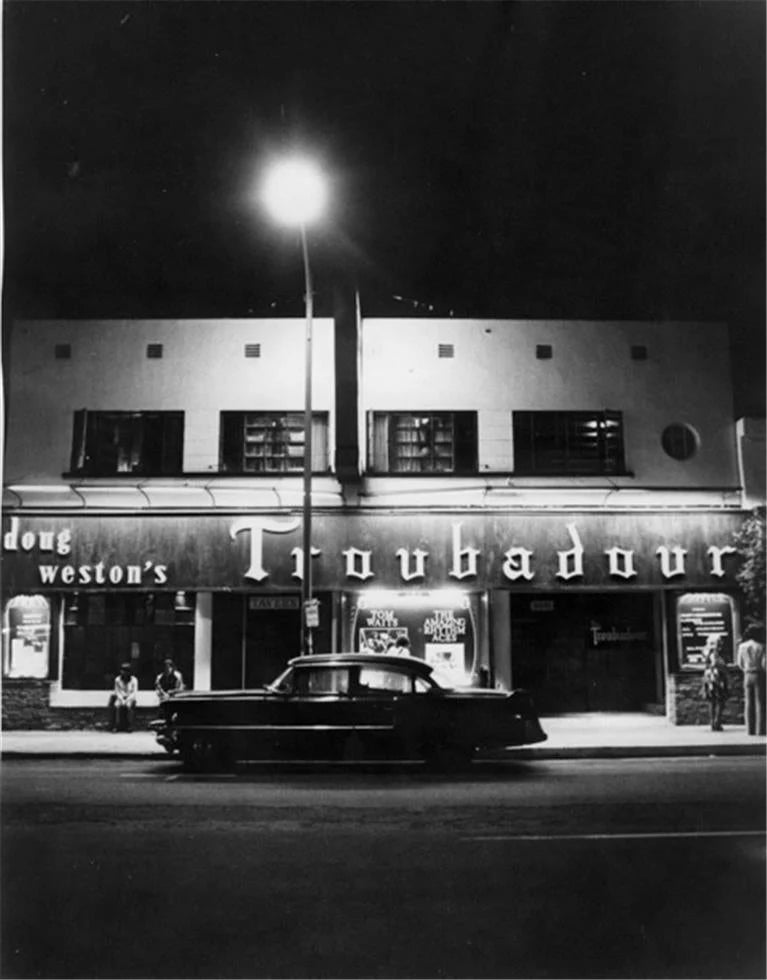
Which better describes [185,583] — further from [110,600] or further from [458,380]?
[458,380]

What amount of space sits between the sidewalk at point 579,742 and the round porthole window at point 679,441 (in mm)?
5499

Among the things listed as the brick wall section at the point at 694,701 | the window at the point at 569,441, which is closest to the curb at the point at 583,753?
the brick wall section at the point at 694,701

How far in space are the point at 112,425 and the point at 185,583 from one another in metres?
3.58

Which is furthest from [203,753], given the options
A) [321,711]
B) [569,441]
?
[569,441]

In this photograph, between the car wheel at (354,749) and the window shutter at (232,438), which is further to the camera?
the window shutter at (232,438)

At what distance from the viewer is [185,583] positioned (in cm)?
1827

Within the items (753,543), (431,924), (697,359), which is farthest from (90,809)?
(697,359)

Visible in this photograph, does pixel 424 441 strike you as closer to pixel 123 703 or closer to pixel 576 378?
pixel 576 378

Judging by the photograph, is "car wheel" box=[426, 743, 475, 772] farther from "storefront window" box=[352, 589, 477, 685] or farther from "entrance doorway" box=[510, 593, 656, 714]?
"entrance doorway" box=[510, 593, 656, 714]

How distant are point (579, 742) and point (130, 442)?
10494 millimetres

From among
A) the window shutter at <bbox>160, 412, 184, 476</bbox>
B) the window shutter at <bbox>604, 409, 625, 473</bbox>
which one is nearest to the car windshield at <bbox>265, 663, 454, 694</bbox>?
the window shutter at <bbox>160, 412, 184, 476</bbox>

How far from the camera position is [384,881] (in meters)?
6.68

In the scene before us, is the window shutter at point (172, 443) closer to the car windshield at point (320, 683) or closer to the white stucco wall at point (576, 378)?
the white stucco wall at point (576, 378)

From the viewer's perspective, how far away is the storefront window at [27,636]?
707 inches
